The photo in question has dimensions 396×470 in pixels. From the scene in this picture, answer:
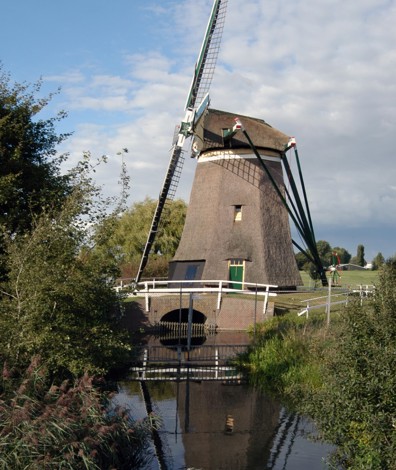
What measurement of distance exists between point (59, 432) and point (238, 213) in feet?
67.1

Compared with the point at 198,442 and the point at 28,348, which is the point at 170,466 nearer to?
the point at 198,442

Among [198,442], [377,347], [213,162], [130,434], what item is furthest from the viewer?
[213,162]

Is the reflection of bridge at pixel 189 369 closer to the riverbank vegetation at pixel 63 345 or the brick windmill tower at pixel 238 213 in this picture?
the riverbank vegetation at pixel 63 345

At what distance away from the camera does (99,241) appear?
10.1 meters

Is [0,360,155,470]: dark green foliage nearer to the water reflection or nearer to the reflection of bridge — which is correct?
the water reflection

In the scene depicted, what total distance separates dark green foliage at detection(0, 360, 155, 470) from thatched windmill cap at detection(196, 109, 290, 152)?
721 inches

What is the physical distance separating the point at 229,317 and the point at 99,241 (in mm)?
14287

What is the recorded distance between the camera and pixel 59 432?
6152mm

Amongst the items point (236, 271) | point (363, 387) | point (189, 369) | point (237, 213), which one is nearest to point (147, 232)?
point (237, 213)

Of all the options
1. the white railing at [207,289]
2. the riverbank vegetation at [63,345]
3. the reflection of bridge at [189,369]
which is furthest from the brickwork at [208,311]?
the riverbank vegetation at [63,345]

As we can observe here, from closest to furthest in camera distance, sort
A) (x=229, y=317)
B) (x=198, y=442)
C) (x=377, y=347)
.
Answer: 1. (x=377, y=347)
2. (x=198, y=442)
3. (x=229, y=317)

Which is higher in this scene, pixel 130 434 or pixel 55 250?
pixel 55 250

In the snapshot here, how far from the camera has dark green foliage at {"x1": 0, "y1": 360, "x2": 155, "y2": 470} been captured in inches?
226

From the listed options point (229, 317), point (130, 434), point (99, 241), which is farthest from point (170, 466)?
point (229, 317)
